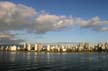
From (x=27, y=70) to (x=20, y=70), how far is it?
231cm

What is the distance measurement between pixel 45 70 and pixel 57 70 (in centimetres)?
397

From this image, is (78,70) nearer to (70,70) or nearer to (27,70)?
(70,70)

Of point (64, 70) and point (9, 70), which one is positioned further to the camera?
point (64, 70)

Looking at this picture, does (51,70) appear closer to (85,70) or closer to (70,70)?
(70,70)

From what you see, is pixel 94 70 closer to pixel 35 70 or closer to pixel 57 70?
pixel 57 70

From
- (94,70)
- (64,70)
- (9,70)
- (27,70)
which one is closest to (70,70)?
(64,70)

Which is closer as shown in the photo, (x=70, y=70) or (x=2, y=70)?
(x=2, y=70)

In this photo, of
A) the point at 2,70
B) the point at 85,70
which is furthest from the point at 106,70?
the point at 2,70

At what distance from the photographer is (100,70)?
80.1 metres

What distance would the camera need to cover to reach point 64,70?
7869 cm

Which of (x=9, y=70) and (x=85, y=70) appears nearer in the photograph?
(x=9, y=70)

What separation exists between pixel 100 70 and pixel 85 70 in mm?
5253

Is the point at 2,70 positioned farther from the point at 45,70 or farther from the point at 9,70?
the point at 45,70

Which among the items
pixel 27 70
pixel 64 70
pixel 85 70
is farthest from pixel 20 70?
pixel 85 70
